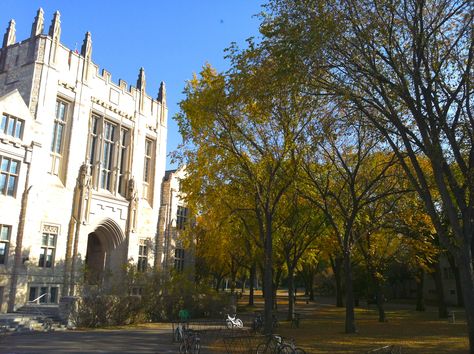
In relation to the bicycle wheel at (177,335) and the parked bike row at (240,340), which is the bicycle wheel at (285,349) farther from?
the bicycle wheel at (177,335)

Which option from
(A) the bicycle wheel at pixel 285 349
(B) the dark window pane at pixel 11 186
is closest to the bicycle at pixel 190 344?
(A) the bicycle wheel at pixel 285 349

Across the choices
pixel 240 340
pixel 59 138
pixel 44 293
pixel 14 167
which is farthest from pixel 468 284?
pixel 59 138

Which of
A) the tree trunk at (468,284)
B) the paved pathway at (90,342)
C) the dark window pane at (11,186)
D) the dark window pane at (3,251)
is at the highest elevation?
the dark window pane at (11,186)

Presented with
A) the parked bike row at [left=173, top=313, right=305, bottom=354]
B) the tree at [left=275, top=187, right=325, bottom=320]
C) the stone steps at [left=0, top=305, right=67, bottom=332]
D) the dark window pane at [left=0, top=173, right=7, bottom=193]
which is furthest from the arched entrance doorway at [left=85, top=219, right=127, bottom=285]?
the tree at [left=275, top=187, right=325, bottom=320]

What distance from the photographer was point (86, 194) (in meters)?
29.9

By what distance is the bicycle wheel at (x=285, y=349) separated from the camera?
11.4 m

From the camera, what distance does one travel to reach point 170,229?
123 feet

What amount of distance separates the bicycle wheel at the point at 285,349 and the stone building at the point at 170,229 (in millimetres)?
24319

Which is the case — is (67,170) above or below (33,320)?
above

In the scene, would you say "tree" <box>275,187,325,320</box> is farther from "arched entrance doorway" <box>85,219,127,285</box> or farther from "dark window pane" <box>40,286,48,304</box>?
"dark window pane" <box>40,286,48,304</box>

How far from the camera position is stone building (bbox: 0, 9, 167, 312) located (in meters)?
25.3

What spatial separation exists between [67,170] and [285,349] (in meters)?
21.6

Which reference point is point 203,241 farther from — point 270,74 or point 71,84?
point 270,74

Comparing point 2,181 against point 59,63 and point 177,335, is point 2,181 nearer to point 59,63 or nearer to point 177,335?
point 59,63
